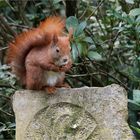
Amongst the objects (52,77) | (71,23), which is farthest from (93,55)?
(52,77)

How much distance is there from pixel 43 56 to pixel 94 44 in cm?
83

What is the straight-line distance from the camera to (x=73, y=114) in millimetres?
2457

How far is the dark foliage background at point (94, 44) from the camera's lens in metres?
3.11

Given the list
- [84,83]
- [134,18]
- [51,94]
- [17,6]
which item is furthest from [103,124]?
[17,6]

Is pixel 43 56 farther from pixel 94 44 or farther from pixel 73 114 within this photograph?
pixel 94 44

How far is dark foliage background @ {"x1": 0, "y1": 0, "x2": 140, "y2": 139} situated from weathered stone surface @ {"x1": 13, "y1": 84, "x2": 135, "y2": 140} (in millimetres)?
499

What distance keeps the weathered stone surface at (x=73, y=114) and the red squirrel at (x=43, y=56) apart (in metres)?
0.07

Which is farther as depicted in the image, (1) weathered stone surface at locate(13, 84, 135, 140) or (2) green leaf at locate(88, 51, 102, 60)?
(2) green leaf at locate(88, 51, 102, 60)

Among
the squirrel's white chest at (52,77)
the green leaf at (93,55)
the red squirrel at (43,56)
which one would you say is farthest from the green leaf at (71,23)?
the squirrel's white chest at (52,77)

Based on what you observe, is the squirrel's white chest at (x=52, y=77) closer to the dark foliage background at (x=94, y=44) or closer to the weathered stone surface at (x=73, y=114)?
the weathered stone surface at (x=73, y=114)

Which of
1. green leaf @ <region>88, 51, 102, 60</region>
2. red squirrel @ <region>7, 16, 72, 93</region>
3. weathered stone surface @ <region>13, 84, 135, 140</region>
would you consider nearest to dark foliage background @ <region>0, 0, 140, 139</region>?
green leaf @ <region>88, 51, 102, 60</region>

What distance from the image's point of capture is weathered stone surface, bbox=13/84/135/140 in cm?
240

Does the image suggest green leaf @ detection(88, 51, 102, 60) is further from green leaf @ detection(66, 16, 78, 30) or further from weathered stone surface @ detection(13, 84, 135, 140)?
weathered stone surface @ detection(13, 84, 135, 140)

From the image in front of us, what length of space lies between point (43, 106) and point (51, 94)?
6cm
